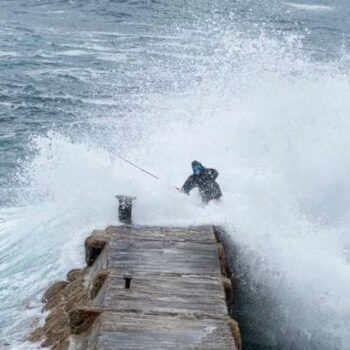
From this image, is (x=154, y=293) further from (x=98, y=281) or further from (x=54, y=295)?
(x=54, y=295)

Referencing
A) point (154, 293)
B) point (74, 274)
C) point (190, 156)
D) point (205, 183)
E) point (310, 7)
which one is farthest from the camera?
point (310, 7)

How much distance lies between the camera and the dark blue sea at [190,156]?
11.1 meters

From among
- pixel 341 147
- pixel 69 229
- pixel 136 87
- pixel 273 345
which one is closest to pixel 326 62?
pixel 136 87

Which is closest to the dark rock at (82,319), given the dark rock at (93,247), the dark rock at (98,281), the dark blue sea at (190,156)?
the dark rock at (98,281)

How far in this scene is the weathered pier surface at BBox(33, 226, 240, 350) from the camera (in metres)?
8.62

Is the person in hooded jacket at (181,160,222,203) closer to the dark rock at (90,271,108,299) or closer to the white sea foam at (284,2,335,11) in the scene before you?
the dark rock at (90,271,108,299)

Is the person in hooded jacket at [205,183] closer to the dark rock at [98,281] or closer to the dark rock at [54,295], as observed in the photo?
the dark rock at [54,295]

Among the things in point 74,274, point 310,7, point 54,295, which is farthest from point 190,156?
point 310,7

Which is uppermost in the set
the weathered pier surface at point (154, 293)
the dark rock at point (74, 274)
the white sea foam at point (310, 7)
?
the white sea foam at point (310, 7)

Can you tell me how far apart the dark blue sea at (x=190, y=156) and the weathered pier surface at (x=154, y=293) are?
90cm

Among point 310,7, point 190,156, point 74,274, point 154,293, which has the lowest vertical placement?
point 74,274

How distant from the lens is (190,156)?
1714 cm

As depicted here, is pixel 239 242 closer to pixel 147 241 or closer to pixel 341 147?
pixel 147 241

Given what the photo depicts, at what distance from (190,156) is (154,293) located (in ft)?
25.5
